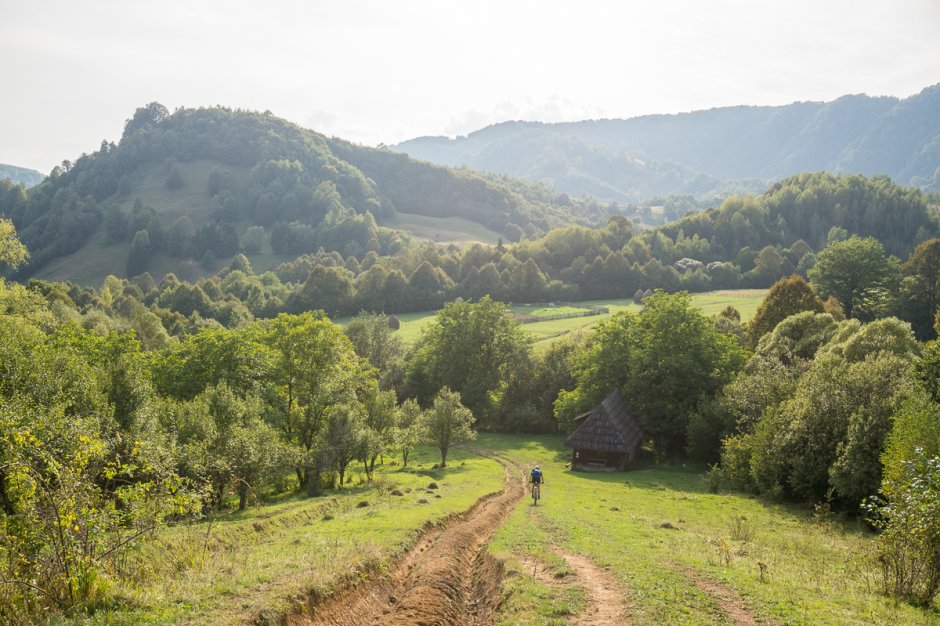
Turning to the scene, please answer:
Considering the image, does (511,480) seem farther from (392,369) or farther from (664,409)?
(392,369)

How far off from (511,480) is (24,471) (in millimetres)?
37339

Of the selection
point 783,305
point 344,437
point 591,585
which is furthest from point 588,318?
point 591,585

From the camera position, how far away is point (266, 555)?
18.3m

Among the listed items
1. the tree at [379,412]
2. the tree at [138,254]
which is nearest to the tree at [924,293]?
the tree at [379,412]

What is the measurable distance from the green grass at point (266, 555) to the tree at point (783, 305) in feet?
166

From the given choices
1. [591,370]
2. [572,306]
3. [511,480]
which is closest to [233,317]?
[572,306]

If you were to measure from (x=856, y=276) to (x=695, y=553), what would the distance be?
80.8 m

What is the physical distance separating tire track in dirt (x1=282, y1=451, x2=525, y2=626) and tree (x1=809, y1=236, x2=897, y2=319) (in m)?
82.3

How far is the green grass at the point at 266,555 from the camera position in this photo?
1280cm

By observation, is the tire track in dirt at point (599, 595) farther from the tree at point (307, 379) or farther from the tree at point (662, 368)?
the tree at point (662, 368)

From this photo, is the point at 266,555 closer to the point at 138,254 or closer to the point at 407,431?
the point at 407,431

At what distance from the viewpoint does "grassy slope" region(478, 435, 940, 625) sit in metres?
15.6

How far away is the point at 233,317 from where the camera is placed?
411 feet

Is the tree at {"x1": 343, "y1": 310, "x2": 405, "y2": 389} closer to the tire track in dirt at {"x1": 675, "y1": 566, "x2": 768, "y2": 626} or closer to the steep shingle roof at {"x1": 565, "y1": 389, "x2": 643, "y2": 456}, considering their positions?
the steep shingle roof at {"x1": 565, "y1": 389, "x2": 643, "y2": 456}
